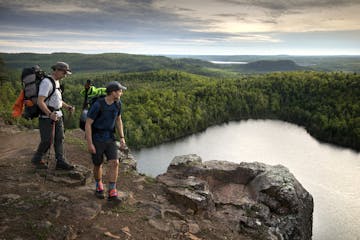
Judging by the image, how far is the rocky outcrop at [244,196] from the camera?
1380cm

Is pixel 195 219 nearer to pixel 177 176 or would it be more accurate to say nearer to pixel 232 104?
pixel 177 176

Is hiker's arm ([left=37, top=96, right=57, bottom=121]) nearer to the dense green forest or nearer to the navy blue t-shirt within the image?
the navy blue t-shirt

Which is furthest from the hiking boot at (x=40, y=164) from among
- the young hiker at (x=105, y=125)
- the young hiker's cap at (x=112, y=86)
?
the young hiker's cap at (x=112, y=86)

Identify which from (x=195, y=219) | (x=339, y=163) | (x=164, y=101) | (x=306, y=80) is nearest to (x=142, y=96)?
(x=164, y=101)

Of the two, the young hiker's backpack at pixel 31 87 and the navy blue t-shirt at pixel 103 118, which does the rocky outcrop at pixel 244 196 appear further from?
the young hiker's backpack at pixel 31 87

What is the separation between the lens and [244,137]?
3226 inches

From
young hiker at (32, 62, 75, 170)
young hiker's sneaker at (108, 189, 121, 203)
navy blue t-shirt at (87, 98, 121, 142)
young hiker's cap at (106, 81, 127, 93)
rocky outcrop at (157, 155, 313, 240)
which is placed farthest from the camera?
rocky outcrop at (157, 155, 313, 240)

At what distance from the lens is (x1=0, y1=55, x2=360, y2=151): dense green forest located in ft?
269

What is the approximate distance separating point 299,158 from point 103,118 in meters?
60.0

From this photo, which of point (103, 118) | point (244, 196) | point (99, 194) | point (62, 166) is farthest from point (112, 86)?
point (244, 196)

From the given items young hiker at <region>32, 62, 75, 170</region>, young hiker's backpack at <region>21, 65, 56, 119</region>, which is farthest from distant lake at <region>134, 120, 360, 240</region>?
young hiker's backpack at <region>21, 65, 56, 119</region>

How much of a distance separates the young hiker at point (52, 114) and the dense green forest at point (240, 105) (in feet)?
155

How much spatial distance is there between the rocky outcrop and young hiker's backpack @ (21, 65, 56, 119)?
6313 millimetres

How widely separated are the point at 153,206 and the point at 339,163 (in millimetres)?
59225
